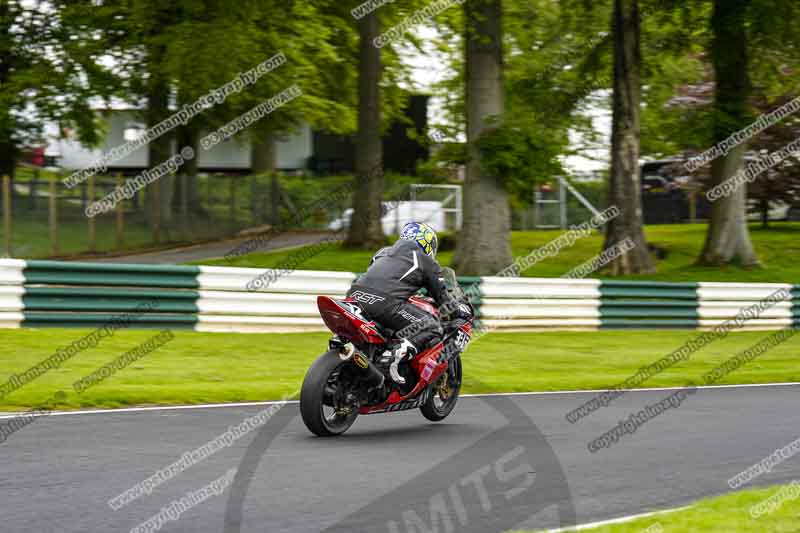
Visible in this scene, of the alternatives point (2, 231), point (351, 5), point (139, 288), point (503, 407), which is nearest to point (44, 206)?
point (2, 231)

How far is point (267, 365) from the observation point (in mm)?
13891

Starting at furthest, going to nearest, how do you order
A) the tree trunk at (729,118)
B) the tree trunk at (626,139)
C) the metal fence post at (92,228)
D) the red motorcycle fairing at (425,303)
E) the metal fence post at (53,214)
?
the metal fence post at (92,228) < the metal fence post at (53,214) < the tree trunk at (729,118) < the tree trunk at (626,139) < the red motorcycle fairing at (425,303)

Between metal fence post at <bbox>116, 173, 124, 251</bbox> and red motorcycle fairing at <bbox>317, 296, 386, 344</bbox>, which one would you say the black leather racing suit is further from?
metal fence post at <bbox>116, 173, 124, 251</bbox>

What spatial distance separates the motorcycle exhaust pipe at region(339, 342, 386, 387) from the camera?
28.7 ft

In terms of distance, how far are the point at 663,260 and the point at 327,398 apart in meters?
21.2

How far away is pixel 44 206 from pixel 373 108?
29.1 ft

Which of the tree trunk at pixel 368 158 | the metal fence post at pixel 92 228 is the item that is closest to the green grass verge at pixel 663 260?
the tree trunk at pixel 368 158

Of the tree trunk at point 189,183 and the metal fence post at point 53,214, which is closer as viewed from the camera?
the metal fence post at point 53,214

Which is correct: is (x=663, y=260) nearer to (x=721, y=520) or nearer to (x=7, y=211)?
(x=7, y=211)

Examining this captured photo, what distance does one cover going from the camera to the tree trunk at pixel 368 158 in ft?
93.8

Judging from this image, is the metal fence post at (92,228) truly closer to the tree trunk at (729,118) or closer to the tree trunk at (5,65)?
the tree trunk at (5,65)

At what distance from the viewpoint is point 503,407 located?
11.3 m

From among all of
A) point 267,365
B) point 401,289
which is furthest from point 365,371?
point 267,365

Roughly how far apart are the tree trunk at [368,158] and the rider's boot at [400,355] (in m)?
19.1
